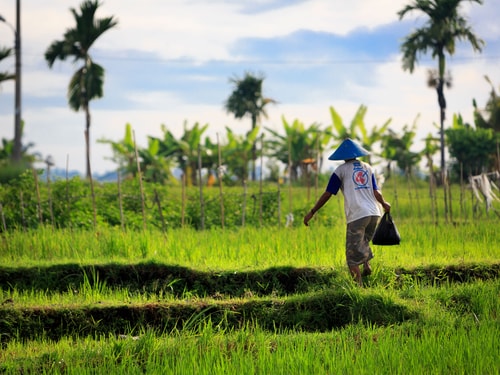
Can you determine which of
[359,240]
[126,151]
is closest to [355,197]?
[359,240]

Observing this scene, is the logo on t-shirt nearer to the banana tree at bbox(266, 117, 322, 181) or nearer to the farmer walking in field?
the farmer walking in field

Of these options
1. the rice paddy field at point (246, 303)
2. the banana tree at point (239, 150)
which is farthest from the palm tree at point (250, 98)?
the rice paddy field at point (246, 303)

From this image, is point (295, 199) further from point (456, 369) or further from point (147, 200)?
point (456, 369)

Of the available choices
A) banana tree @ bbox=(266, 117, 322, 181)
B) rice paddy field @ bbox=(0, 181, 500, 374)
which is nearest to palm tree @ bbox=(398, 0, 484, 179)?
banana tree @ bbox=(266, 117, 322, 181)

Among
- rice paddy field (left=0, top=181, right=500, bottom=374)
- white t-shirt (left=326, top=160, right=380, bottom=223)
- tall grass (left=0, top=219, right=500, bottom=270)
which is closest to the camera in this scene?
rice paddy field (left=0, top=181, right=500, bottom=374)

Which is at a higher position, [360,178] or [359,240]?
[360,178]

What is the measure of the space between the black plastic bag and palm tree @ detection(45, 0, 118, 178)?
54.1 feet

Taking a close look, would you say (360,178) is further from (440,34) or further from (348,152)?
(440,34)

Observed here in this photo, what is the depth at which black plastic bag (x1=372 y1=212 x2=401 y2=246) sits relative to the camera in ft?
24.8

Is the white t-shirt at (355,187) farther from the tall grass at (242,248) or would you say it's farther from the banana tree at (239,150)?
the banana tree at (239,150)

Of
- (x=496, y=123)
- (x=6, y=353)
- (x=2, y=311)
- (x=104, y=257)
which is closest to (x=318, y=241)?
(x=104, y=257)

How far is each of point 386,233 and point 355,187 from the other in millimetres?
641

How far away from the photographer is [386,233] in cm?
757

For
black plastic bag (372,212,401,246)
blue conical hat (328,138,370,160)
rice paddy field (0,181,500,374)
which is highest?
blue conical hat (328,138,370,160)
